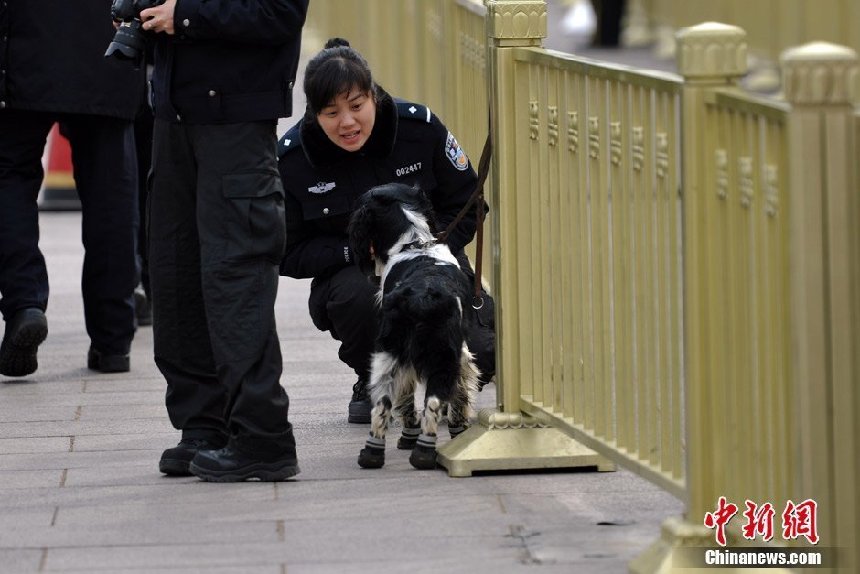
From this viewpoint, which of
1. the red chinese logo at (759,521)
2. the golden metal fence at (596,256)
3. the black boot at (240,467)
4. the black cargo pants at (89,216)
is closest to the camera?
the red chinese logo at (759,521)

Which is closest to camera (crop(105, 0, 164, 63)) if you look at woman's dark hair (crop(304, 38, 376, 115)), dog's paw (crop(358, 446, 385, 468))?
woman's dark hair (crop(304, 38, 376, 115))

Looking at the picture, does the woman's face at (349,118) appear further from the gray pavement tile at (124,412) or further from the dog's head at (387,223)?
the gray pavement tile at (124,412)

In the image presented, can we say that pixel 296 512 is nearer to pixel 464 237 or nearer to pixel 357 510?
pixel 357 510

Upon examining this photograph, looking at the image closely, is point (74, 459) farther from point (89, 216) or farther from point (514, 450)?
point (89, 216)

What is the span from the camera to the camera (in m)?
5.09

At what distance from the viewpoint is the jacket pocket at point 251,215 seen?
5051 millimetres

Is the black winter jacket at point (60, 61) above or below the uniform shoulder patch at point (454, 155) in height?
above

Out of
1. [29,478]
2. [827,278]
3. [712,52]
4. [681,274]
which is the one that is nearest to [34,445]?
[29,478]

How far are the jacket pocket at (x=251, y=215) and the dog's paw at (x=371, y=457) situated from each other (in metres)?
0.70

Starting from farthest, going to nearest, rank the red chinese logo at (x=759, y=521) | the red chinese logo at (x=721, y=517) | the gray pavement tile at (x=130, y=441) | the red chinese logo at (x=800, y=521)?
the gray pavement tile at (x=130, y=441) → the red chinese logo at (x=721, y=517) → the red chinese logo at (x=759, y=521) → the red chinese logo at (x=800, y=521)

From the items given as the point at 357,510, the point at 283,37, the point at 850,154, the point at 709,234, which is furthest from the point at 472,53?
the point at 850,154

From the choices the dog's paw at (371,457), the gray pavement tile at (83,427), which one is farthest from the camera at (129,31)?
the gray pavement tile at (83,427)

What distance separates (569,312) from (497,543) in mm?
784

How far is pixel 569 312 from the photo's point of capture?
504cm
